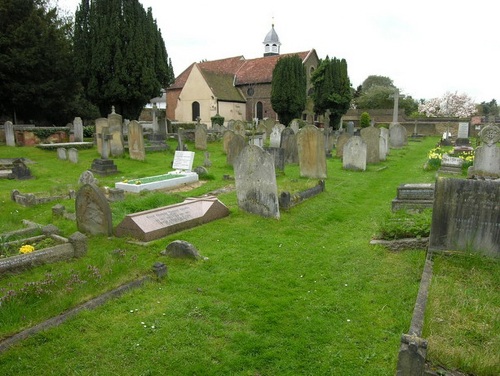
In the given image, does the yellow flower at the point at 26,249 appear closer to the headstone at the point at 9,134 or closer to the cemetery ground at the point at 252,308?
the cemetery ground at the point at 252,308

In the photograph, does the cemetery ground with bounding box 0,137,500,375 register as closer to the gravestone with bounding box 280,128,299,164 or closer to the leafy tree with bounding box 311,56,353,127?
the gravestone with bounding box 280,128,299,164

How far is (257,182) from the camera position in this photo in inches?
360

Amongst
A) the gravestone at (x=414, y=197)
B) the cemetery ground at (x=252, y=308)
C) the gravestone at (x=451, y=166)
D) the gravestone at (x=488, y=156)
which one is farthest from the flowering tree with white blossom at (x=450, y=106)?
the cemetery ground at (x=252, y=308)

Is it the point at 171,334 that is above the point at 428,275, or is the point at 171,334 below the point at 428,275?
below

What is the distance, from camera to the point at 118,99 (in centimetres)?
2891

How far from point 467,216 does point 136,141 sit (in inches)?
632

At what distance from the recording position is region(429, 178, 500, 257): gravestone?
5.75m

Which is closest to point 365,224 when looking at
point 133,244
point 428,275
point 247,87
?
point 428,275

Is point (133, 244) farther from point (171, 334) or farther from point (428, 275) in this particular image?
point (428, 275)

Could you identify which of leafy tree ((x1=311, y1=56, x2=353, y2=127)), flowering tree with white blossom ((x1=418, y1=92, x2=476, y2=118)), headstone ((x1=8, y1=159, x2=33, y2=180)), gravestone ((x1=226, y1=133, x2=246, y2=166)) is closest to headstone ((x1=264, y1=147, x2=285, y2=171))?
gravestone ((x1=226, y1=133, x2=246, y2=166))

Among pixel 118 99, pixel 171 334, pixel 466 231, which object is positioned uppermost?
pixel 118 99

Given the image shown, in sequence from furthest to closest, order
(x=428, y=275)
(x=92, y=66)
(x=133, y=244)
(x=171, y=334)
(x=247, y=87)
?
(x=247, y=87) → (x=92, y=66) → (x=133, y=244) → (x=428, y=275) → (x=171, y=334)

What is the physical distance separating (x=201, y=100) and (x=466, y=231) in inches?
1554

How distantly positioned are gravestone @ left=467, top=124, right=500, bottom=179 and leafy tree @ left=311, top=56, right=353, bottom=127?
1102 inches
